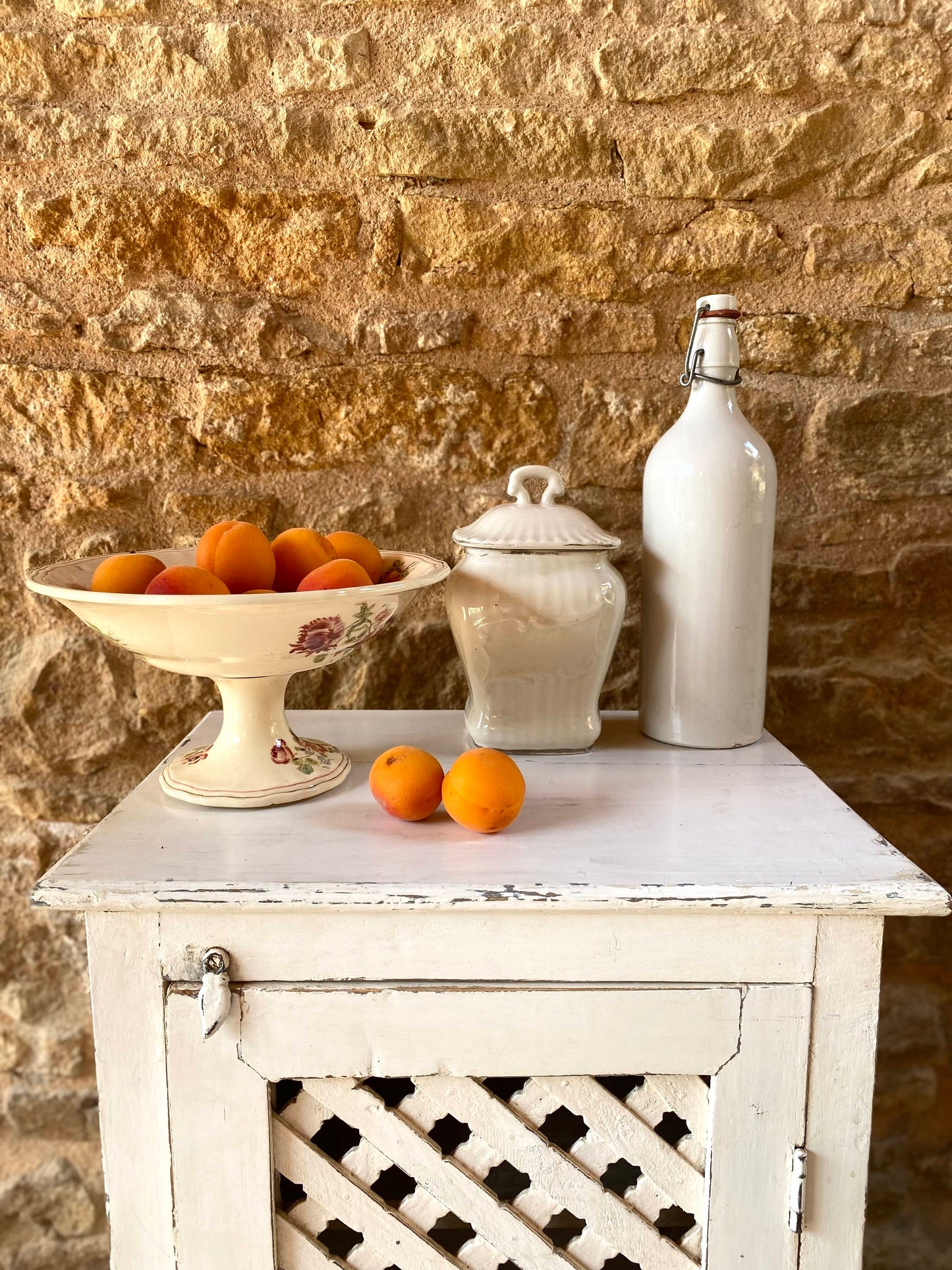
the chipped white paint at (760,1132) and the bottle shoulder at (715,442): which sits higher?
the bottle shoulder at (715,442)

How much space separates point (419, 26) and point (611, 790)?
2.89 ft

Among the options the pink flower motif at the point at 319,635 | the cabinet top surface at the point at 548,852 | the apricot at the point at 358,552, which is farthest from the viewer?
the apricot at the point at 358,552

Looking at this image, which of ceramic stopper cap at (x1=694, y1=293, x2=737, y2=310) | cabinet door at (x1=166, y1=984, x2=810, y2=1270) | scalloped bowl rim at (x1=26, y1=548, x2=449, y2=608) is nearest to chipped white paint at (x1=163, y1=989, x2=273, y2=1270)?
cabinet door at (x1=166, y1=984, x2=810, y2=1270)

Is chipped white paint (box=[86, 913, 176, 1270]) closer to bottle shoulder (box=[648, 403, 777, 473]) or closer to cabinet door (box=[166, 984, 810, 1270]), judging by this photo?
cabinet door (box=[166, 984, 810, 1270])

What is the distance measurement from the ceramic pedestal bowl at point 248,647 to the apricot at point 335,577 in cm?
2

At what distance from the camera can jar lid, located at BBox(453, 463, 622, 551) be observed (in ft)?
2.91

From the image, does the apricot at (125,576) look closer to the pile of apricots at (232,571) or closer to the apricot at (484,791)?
the pile of apricots at (232,571)

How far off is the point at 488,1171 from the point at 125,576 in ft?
1.79

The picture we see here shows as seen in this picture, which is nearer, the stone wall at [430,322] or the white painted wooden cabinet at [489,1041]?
the white painted wooden cabinet at [489,1041]

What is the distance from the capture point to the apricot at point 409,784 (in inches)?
29.3

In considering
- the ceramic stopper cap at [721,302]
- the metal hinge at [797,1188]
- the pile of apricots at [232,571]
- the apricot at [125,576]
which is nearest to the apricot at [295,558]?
the pile of apricots at [232,571]

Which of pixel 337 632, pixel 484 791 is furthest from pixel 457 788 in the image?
pixel 337 632

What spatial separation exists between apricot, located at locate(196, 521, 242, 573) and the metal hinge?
0.64 metres

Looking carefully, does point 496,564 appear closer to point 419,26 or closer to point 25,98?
point 419,26
